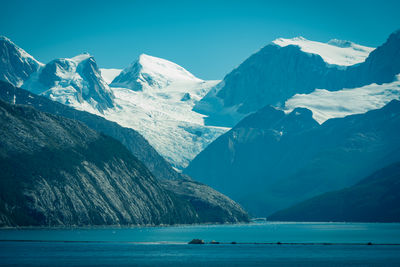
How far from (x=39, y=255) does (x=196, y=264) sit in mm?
44891

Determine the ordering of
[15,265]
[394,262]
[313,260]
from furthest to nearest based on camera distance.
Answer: [313,260], [394,262], [15,265]

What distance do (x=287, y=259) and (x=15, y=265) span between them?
7393 centimetres

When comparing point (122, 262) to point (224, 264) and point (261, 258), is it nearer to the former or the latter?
point (224, 264)

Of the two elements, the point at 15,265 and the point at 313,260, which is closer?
the point at 15,265

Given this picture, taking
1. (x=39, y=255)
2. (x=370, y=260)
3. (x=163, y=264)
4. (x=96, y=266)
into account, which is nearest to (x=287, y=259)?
(x=370, y=260)

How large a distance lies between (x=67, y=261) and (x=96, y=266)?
12557 millimetres

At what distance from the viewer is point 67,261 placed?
178750mm

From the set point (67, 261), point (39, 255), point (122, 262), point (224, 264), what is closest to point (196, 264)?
point (224, 264)

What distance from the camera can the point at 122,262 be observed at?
595 ft

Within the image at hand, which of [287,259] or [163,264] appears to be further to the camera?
[287,259]

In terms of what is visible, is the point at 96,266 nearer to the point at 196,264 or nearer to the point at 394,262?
the point at 196,264

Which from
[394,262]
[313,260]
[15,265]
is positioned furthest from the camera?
[313,260]

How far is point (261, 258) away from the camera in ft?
646

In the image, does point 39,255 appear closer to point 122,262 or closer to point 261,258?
point 122,262
